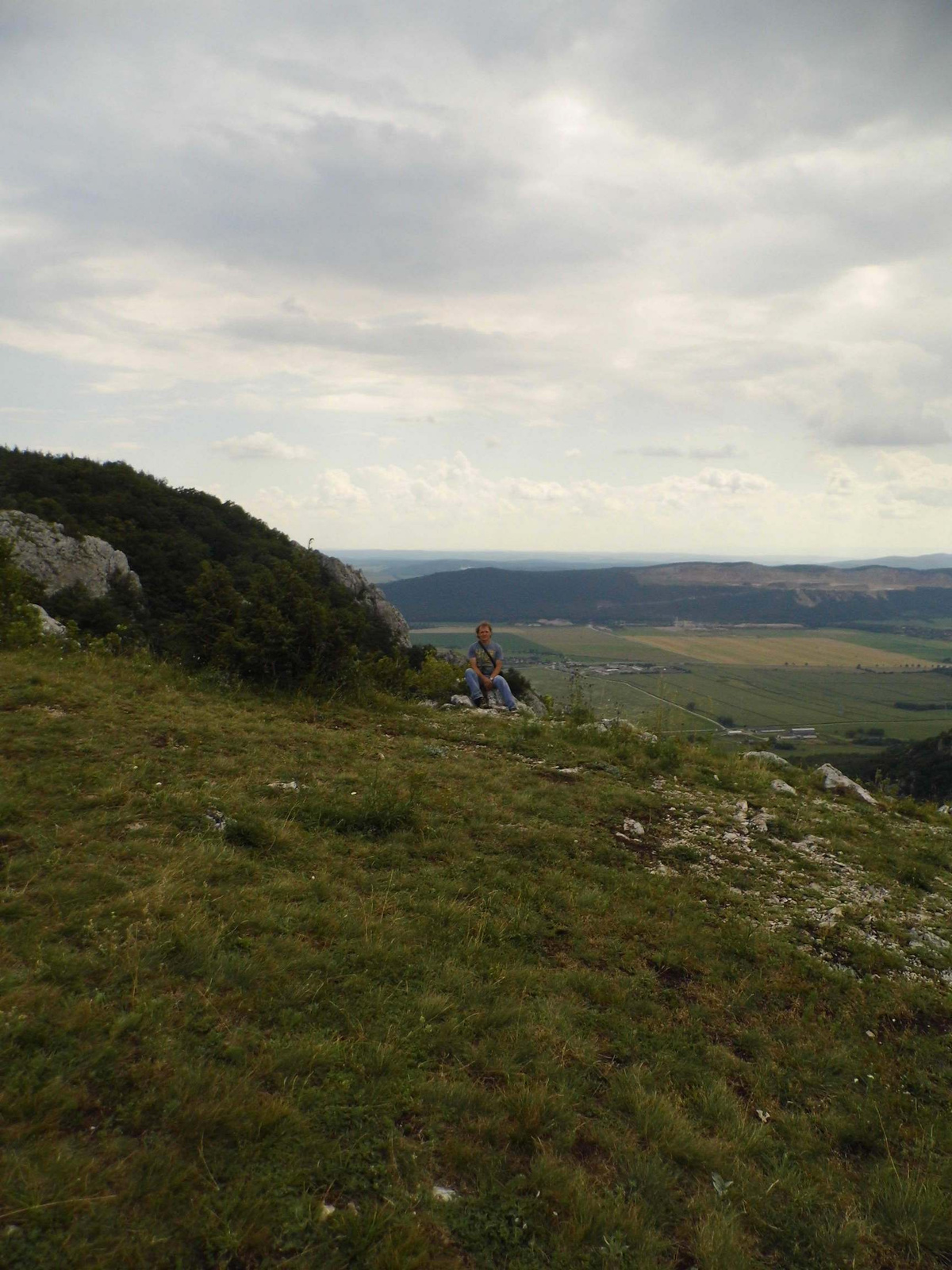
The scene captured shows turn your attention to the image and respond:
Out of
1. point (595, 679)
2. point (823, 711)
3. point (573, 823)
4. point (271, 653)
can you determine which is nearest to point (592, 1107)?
point (573, 823)

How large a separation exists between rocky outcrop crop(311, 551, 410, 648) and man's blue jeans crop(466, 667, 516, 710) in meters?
29.1

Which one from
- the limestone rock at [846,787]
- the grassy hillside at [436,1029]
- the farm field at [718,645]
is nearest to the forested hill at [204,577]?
the grassy hillside at [436,1029]

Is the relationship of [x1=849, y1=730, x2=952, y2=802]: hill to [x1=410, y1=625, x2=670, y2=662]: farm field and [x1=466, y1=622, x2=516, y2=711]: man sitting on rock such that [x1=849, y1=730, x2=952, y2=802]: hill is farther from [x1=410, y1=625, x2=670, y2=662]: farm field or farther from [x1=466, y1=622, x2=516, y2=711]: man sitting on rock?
[x1=410, y1=625, x2=670, y2=662]: farm field

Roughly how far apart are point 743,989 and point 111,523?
45109mm

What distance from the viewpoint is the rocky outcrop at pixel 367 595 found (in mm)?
46750

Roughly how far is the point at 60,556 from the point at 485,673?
24124 millimetres

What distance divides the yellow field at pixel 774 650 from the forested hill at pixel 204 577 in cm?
10177

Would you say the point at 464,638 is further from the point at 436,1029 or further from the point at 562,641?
the point at 436,1029

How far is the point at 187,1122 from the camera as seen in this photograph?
3.43 m

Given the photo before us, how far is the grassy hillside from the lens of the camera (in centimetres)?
325

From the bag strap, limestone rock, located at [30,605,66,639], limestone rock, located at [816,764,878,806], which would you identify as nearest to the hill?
limestone rock, located at [816,764,878,806]

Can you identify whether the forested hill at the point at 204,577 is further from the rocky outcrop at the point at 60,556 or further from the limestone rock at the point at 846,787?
the limestone rock at the point at 846,787

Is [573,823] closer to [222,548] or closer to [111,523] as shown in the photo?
[111,523]

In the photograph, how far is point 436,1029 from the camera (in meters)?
4.51
